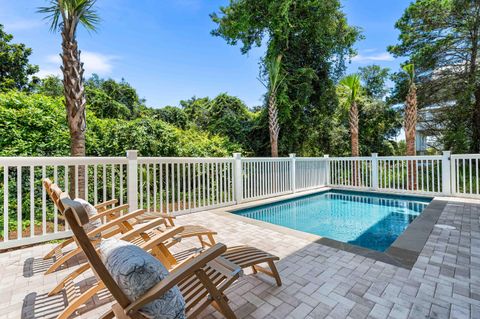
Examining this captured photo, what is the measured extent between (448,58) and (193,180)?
12.7 m

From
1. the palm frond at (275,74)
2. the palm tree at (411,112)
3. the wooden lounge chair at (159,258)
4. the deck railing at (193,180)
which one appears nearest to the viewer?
the wooden lounge chair at (159,258)

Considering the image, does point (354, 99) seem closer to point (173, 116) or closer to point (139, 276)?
point (173, 116)

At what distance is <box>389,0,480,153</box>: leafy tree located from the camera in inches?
379

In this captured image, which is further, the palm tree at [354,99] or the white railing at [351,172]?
the palm tree at [354,99]

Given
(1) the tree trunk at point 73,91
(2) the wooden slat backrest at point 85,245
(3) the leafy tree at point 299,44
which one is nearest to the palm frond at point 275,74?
(3) the leafy tree at point 299,44

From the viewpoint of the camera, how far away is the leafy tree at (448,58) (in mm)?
9625

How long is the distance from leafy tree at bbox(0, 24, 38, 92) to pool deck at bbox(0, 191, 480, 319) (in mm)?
15822

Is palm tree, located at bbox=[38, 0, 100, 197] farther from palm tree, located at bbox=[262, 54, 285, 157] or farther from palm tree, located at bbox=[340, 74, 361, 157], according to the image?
palm tree, located at bbox=[340, 74, 361, 157]

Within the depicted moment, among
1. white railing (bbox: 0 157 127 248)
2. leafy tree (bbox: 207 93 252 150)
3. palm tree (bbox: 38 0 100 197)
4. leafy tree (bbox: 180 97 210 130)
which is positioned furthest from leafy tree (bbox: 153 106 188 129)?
palm tree (bbox: 38 0 100 197)

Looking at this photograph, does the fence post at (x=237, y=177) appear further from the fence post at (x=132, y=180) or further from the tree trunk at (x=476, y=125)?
the tree trunk at (x=476, y=125)

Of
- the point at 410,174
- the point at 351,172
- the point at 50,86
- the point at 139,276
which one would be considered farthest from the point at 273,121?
the point at 50,86

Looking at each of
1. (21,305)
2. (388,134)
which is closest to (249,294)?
(21,305)

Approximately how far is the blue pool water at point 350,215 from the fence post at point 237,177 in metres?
0.46

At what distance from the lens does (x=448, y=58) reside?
1042 centimetres
